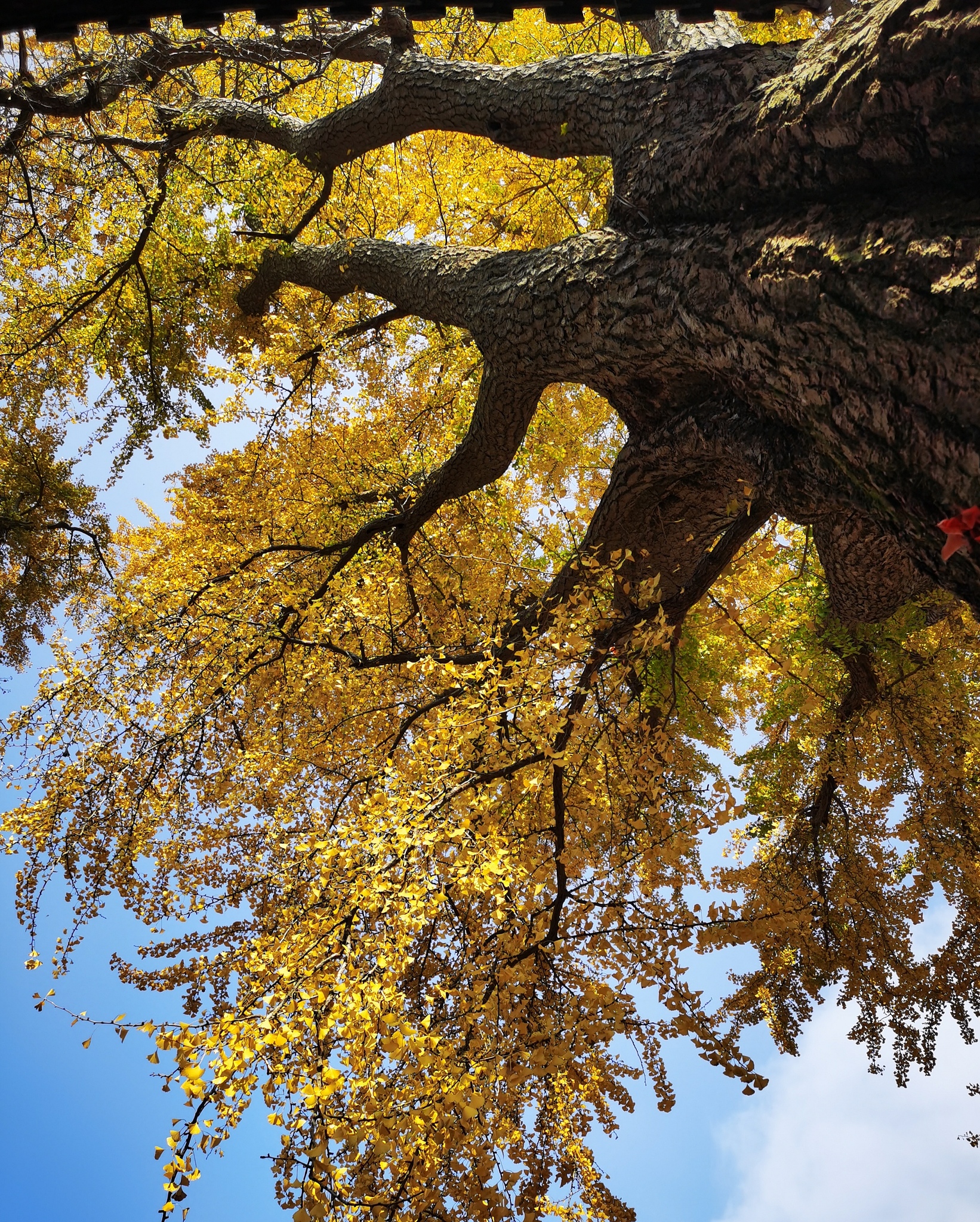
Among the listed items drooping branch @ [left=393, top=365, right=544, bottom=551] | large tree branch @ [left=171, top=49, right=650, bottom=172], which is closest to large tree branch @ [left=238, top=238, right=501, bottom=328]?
drooping branch @ [left=393, top=365, right=544, bottom=551]

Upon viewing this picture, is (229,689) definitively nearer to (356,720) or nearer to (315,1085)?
(356,720)

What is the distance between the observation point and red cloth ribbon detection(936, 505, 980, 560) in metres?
1.41

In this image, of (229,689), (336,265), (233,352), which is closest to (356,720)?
(229,689)

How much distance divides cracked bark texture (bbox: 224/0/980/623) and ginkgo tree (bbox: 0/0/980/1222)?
0.6 inches

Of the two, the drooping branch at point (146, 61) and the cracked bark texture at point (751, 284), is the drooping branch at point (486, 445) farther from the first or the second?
the drooping branch at point (146, 61)

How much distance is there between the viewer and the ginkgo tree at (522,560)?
194 centimetres

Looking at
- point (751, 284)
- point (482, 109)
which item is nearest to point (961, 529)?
point (751, 284)

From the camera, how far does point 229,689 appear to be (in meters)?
4.17

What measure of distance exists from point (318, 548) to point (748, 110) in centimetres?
392

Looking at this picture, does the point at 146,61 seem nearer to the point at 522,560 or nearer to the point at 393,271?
the point at 393,271

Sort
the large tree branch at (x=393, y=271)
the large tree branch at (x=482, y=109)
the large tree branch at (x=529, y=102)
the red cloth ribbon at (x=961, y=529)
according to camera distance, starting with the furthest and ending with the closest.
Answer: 1. the large tree branch at (x=393, y=271)
2. the large tree branch at (x=482, y=109)
3. the large tree branch at (x=529, y=102)
4. the red cloth ribbon at (x=961, y=529)

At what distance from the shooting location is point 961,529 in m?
1.42

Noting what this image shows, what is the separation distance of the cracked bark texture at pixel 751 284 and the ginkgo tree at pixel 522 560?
15 mm

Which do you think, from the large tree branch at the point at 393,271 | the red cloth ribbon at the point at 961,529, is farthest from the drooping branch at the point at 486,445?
the red cloth ribbon at the point at 961,529
